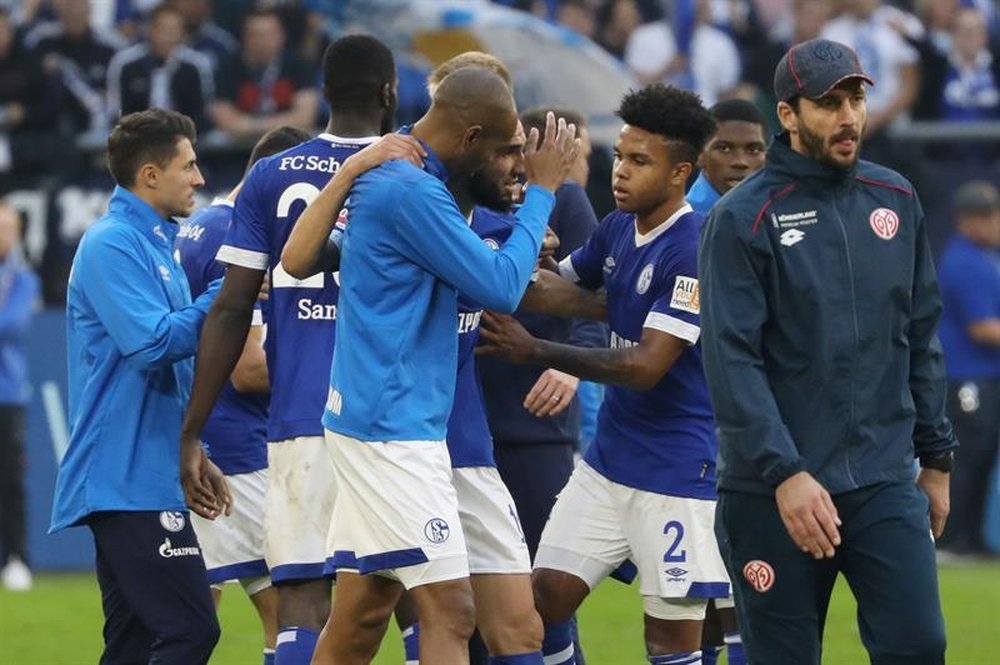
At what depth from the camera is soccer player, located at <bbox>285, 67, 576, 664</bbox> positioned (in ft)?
20.7

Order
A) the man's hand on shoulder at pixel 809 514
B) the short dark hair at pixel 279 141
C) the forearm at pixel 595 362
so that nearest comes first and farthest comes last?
1. the man's hand on shoulder at pixel 809 514
2. the forearm at pixel 595 362
3. the short dark hair at pixel 279 141

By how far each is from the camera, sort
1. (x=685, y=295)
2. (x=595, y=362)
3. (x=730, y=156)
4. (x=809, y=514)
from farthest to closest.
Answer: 1. (x=730, y=156)
2. (x=685, y=295)
3. (x=595, y=362)
4. (x=809, y=514)

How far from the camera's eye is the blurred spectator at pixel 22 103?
16359 millimetres

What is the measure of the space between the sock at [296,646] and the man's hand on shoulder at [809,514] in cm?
192

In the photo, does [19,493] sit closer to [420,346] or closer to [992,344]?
[992,344]

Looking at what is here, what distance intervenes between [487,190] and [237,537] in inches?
88.7

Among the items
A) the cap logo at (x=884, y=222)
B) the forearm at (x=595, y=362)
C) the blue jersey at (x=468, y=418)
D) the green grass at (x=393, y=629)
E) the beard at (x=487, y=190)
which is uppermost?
the cap logo at (x=884, y=222)

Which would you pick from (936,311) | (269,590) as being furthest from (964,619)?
(936,311)

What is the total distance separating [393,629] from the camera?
11.9 metres

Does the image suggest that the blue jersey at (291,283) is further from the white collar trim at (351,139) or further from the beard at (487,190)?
the beard at (487,190)

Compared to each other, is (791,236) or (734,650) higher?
(791,236)

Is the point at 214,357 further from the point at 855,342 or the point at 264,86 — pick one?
the point at 264,86

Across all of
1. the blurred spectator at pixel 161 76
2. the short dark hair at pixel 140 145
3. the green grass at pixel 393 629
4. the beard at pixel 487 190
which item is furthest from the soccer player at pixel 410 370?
the blurred spectator at pixel 161 76

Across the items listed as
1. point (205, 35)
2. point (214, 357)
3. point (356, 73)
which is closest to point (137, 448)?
point (214, 357)
